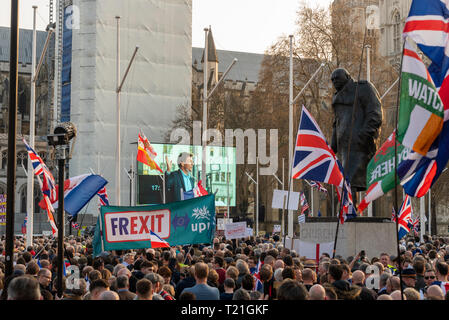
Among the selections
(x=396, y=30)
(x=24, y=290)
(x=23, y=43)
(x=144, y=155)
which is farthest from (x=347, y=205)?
(x=23, y=43)

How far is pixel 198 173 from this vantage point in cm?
4531

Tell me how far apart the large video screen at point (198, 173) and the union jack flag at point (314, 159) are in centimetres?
3066

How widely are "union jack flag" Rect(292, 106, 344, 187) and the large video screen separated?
30658mm

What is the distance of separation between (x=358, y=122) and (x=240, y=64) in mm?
78432

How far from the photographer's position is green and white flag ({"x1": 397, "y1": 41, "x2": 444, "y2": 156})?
5406mm

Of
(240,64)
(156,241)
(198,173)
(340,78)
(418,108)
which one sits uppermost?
(240,64)

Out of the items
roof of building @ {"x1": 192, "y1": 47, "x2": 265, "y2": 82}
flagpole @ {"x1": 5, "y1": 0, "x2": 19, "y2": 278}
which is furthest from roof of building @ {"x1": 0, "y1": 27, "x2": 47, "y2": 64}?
flagpole @ {"x1": 5, "y1": 0, "x2": 19, "y2": 278}

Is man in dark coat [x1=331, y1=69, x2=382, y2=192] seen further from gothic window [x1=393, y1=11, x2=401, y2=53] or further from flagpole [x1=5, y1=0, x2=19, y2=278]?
gothic window [x1=393, y1=11, x2=401, y2=53]

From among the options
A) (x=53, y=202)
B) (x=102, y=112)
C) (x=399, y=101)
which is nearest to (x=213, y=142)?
(x=102, y=112)

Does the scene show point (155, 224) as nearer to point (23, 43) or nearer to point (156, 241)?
point (156, 241)

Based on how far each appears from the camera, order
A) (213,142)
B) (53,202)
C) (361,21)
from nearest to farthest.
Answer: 1. (53,202)
2. (361,21)
3. (213,142)

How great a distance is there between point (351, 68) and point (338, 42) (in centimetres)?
157
